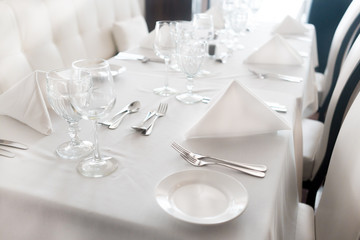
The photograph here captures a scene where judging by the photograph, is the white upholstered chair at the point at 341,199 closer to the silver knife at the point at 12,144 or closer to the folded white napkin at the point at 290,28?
the silver knife at the point at 12,144

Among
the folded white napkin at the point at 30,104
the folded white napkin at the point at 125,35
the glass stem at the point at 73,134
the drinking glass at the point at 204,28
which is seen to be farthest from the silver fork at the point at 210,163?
the folded white napkin at the point at 125,35

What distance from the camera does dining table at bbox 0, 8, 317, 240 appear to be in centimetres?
56

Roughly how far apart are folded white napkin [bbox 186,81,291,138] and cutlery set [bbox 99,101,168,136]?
0.38 feet

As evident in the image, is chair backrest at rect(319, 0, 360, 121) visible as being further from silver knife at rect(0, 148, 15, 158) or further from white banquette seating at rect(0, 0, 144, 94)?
silver knife at rect(0, 148, 15, 158)

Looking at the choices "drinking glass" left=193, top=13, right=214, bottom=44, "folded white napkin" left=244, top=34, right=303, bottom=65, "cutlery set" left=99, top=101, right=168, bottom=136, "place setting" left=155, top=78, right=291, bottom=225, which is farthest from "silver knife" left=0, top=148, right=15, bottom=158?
"folded white napkin" left=244, top=34, right=303, bottom=65

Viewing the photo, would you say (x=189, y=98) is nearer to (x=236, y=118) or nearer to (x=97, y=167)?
(x=236, y=118)

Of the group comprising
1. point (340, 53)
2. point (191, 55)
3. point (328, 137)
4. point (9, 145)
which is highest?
point (191, 55)

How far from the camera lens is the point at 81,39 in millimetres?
2084

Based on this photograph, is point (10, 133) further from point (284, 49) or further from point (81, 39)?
point (81, 39)

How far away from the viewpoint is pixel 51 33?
1.82m

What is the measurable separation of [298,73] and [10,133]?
3.59ft

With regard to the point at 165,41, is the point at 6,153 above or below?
below

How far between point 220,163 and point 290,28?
5.43 feet

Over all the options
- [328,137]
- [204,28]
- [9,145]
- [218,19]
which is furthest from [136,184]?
[218,19]
